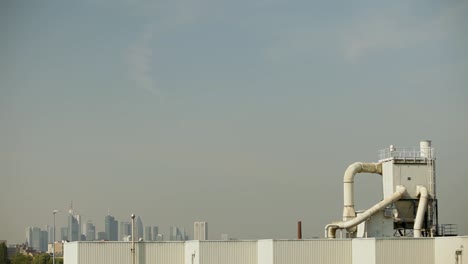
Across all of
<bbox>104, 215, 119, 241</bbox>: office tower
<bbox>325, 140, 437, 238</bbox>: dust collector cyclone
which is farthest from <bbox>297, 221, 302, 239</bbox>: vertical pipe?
<bbox>104, 215, 119, 241</bbox>: office tower

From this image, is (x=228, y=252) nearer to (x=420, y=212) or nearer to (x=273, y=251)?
(x=273, y=251)

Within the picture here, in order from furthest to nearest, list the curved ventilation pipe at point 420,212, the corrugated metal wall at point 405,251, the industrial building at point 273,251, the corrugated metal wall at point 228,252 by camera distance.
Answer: the curved ventilation pipe at point 420,212 < the corrugated metal wall at point 228,252 < the industrial building at point 273,251 < the corrugated metal wall at point 405,251

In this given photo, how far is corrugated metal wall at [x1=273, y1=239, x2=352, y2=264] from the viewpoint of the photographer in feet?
197

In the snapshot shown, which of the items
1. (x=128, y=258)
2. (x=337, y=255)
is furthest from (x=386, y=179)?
(x=128, y=258)

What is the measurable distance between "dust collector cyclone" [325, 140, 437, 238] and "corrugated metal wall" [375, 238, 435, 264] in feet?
19.6

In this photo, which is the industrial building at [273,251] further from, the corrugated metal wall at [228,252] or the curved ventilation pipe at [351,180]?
the curved ventilation pipe at [351,180]

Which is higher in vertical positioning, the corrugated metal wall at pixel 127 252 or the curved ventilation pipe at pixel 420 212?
the curved ventilation pipe at pixel 420 212

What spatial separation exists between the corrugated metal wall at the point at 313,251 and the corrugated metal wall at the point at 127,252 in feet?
26.7

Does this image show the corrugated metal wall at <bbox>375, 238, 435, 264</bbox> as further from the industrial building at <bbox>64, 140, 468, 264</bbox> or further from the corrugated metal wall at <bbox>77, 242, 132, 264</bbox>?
the corrugated metal wall at <bbox>77, 242, 132, 264</bbox>

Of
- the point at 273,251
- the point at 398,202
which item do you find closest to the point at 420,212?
the point at 398,202

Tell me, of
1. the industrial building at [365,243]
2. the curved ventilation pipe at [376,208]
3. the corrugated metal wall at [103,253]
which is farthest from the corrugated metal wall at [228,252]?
the curved ventilation pipe at [376,208]

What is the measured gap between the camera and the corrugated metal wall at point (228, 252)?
6112cm

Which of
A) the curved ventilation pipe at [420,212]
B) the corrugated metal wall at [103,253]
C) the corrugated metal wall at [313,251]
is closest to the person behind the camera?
the corrugated metal wall at [313,251]

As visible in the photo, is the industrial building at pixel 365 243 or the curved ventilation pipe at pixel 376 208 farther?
the curved ventilation pipe at pixel 376 208
